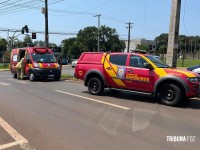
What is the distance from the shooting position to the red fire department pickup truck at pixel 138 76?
407 inches

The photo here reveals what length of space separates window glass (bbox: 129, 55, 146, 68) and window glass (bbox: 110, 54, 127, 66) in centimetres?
33

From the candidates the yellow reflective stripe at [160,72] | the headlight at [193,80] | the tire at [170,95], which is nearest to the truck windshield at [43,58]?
the yellow reflective stripe at [160,72]

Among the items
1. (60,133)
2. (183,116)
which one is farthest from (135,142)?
(183,116)

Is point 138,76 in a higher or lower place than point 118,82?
higher

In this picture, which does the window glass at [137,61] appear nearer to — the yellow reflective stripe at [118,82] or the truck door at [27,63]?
the yellow reflective stripe at [118,82]

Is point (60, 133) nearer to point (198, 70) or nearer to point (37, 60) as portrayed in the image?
point (198, 70)

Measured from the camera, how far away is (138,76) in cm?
1136

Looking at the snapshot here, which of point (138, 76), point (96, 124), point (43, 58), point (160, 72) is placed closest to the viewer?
point (96, 124)

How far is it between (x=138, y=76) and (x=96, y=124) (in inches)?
165

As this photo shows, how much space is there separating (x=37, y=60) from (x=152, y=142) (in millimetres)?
15693

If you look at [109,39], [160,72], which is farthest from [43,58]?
[109,39]

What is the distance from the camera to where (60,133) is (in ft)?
22.1

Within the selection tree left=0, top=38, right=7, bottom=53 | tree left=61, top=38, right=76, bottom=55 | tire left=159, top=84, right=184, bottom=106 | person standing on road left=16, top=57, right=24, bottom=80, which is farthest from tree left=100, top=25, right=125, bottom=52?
tire left=159, top=84, right=184, bottom=106

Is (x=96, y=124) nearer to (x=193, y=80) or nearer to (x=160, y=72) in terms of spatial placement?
(x=160, y=72)
